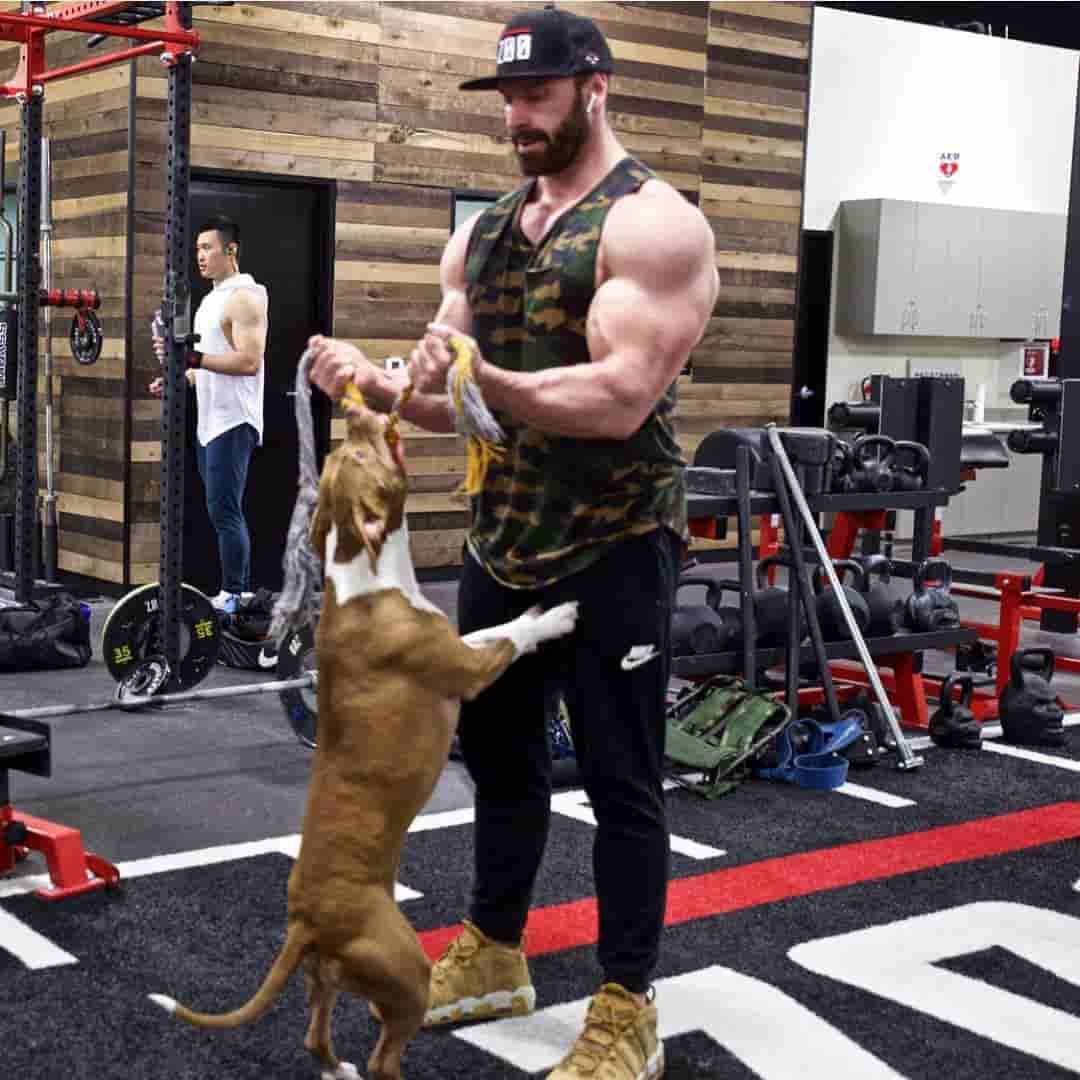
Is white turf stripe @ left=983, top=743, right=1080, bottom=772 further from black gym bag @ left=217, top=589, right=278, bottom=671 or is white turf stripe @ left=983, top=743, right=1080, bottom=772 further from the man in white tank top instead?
the man in white tank top

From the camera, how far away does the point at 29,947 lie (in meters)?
2.87

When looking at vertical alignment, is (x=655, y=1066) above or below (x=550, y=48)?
below

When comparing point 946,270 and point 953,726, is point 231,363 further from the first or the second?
point 946,270

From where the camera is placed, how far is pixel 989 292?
995cm

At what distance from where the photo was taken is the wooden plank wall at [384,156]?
6.55m

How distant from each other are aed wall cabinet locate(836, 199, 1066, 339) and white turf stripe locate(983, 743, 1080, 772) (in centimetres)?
510

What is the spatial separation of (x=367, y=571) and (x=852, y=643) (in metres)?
2.80

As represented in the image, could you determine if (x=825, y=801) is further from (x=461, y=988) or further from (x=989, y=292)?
(x=989, y=292)

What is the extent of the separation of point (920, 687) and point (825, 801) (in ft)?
3.53

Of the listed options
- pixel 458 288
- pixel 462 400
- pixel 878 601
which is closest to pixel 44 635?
pixel 878 601

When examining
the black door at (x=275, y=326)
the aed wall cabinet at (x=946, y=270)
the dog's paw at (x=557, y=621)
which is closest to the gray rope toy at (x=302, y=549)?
the dog's paw at (x=557, y=621)

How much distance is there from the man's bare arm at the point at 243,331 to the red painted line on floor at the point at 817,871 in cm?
292

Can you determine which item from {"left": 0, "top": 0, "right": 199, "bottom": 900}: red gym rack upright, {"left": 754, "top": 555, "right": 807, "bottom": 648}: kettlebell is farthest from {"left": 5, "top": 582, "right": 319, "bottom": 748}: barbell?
{"left": 754, "top": 555, "right": 807, "bottom": 648}: kettlebell

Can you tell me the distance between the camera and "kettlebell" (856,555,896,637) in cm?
475
